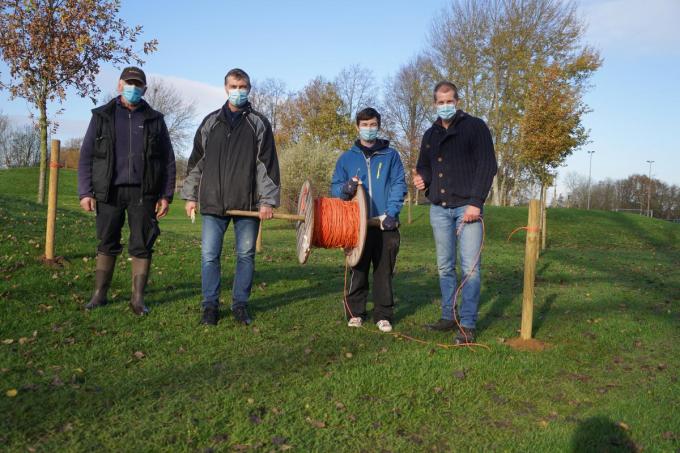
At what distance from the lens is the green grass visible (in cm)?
370

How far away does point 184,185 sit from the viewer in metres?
6.18

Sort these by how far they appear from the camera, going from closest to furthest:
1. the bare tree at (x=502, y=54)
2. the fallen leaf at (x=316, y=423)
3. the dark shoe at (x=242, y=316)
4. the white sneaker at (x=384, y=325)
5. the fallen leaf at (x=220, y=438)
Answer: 1. the fallen leaf at (x=220, y=438)
2. the fallen leaf at (x=316, y=423)
3. the dark shoe at (x=242, y=316)
4. the white sneaker at (x=384, y=325)
5. the bare tree at (x=502, y=54)

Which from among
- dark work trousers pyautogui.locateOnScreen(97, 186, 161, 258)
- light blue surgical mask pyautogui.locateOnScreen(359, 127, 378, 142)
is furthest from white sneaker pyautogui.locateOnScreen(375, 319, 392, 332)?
dark work trousers pyautogui.locateOnScreen(97, 186, 161, 258)

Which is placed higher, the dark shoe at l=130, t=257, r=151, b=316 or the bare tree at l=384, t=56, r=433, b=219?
the bare tree at l=384, t=56, r=433, b=219

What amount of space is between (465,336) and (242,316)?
2.41 metres

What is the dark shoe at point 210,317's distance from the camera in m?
6.07

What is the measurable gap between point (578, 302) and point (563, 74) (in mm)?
12484

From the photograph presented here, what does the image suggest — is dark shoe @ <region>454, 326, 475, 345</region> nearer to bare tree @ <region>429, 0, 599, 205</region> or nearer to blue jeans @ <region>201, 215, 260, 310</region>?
blue jeans @ <region>201, 215, 260, 310</region>

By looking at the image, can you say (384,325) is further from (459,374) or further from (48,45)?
(48,45)

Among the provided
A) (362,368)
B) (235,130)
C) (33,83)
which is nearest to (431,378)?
(362,368)

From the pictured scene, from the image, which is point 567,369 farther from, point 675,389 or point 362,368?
point 362,368

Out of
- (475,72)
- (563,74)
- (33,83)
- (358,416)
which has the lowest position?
(358,416)

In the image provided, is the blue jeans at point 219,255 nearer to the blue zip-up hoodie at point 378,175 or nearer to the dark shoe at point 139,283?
the dark shoe at point 139,283

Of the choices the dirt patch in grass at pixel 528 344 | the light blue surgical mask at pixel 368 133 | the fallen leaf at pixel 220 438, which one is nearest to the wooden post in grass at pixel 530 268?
the dirt patch in grass at pixel 528 344
